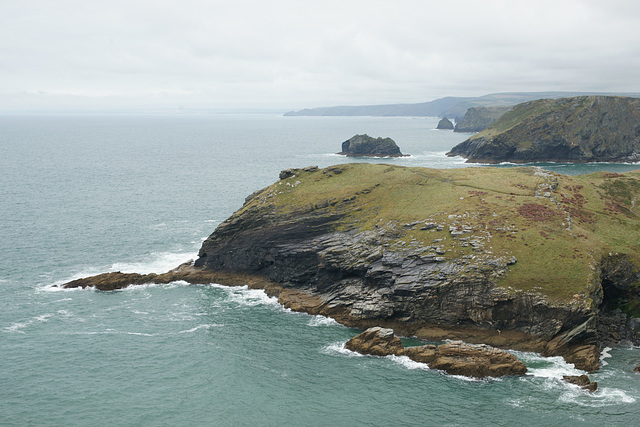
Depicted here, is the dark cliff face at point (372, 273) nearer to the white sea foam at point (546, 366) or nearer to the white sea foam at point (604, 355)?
the white sea foam at point (604, 355)

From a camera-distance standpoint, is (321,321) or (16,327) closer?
(16,327)

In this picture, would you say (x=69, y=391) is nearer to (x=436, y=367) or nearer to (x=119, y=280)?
(x=119, y=280)

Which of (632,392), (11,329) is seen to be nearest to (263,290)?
(11,329)

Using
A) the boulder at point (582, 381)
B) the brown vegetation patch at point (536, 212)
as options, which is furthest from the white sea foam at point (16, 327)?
the brown vegetation patch at point (536, 212)

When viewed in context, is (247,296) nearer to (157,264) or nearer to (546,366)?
(157,264)

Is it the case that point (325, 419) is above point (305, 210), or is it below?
below

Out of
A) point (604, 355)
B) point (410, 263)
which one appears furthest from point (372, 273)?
point (604, 355)
